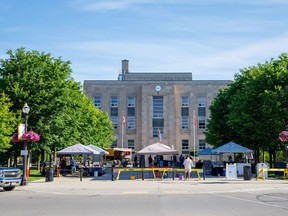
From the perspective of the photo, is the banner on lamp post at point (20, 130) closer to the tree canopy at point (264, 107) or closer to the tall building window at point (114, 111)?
the tree canopy at point (264, 107)

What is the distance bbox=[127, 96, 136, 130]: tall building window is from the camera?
88.6 meters

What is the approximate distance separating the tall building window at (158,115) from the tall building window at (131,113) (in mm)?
4068

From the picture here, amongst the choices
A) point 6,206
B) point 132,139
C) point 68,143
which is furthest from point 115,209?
point 132,139

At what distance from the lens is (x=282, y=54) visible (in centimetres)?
4397

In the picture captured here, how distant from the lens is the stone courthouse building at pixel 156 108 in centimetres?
8725

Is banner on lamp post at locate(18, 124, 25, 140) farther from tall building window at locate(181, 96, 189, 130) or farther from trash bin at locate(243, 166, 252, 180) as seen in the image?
tall building window at locate(181, 96, 189, 130)

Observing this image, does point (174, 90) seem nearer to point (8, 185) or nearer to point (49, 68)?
point (49, 68)

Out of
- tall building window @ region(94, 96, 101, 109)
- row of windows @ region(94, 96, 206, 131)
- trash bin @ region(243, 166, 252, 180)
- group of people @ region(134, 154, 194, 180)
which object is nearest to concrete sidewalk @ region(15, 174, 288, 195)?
trash bin @ region(243, 166, 252, 180)

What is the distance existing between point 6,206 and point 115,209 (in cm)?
400

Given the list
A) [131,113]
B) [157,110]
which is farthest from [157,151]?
[131,113]

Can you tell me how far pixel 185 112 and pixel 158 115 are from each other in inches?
211

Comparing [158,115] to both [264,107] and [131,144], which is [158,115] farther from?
[264,107]

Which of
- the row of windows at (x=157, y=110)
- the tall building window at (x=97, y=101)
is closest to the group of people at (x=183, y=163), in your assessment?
the row of windows at (x=157, y=110)

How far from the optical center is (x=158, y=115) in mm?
87812
